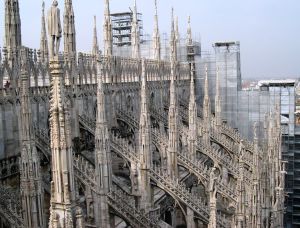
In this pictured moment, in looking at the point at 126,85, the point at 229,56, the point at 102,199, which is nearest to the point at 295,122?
the point at 229,56

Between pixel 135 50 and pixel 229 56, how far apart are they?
9068 mm

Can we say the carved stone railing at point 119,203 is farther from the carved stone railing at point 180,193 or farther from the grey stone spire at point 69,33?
the grey stone spire at point 69,33

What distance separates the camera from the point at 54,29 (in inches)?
280

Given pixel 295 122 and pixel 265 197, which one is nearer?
pixel 265 197

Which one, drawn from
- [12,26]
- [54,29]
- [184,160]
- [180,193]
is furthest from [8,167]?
[54,29]

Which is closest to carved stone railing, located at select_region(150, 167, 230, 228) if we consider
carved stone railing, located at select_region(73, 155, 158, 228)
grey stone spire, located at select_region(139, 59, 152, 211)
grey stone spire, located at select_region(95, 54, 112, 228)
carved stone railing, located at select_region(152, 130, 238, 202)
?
grey stone spire, located at select_region(139, 59, 152, 211)

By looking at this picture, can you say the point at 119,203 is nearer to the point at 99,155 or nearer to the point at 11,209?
the point at 99,155

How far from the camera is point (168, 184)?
17375 mm

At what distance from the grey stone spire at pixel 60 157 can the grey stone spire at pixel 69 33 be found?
13167 mm

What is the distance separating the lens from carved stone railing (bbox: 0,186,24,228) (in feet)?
39.0

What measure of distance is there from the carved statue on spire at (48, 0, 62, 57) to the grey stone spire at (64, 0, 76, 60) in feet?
42.8

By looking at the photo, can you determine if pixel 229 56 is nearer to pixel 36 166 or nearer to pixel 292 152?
pixel 292 152

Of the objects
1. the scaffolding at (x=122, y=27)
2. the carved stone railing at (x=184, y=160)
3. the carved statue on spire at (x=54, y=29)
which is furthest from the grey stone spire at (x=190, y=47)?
the carved statue on spire at (x=54, y=29)

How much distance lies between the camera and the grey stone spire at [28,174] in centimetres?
1231
